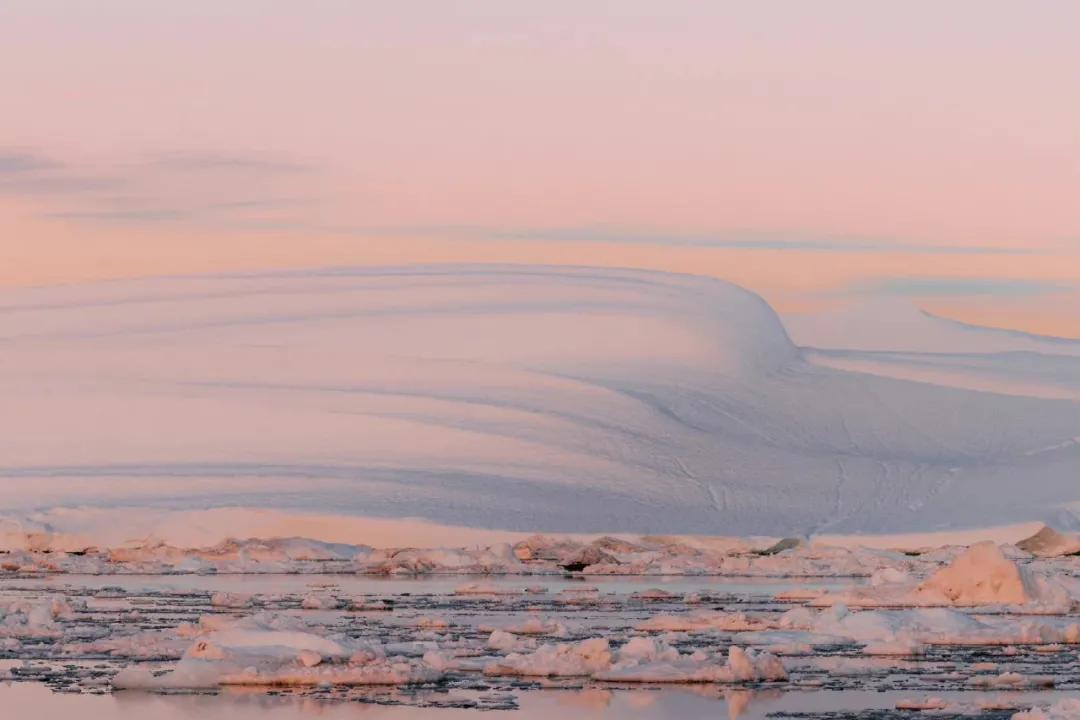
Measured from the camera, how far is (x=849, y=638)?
2217 cm

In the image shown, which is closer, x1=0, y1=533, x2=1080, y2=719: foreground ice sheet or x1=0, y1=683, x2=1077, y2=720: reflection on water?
x1=0, y1=683, x2=1077, y2=720: reflection on water

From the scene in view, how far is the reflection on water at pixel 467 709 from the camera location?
51.0 feet

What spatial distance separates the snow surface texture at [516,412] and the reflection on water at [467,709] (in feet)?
102

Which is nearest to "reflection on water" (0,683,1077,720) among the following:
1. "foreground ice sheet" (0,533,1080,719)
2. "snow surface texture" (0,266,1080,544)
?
"foreground ice sheet" (0,533,1080,719)

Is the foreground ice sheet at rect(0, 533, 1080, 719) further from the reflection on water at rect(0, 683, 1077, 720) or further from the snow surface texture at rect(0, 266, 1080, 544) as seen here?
the snow surface texture at rect(0, 266, 1080, 544)

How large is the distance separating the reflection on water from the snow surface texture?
102 ft

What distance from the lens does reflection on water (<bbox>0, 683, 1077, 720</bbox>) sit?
612 inches

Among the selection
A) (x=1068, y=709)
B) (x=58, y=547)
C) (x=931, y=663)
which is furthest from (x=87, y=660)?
(x=58, y=547)

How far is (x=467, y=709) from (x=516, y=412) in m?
42.3

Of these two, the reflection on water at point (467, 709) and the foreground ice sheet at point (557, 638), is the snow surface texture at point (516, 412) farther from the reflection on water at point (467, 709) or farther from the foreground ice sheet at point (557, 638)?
the reflection on water at point (467, 709)

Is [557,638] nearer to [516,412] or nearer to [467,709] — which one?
[467,709]

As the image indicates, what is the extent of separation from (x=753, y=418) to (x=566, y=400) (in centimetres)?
524

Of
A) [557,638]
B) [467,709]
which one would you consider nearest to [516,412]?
[557,638]

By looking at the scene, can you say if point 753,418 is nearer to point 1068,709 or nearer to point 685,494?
point 685,494
